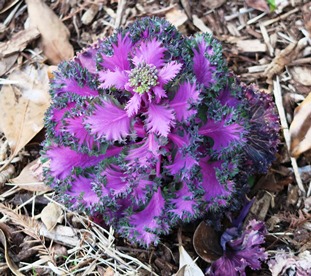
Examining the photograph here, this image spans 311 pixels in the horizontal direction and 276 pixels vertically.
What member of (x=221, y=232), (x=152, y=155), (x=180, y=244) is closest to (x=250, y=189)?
(x=221, y=232)

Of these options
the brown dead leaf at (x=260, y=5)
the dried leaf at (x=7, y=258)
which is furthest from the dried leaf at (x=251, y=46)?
the dried leaf at (x=7, y=258)

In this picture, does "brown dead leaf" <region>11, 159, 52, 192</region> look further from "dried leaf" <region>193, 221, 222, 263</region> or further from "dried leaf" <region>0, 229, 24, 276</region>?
"dried leaf" <region>193, 221, 222, 263</region>

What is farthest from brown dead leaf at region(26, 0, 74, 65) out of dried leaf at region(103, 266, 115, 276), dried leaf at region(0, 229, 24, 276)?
dried leaf at region(103, 266, 115, 276)

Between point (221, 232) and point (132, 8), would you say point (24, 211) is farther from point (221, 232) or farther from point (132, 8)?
point (132, 8)

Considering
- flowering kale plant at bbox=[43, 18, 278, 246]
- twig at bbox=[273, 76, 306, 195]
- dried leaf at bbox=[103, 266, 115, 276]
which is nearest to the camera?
flowering kale plant at bbox=[43, 18, 278, 246]

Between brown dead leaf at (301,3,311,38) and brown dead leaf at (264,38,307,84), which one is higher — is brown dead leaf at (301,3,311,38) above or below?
above

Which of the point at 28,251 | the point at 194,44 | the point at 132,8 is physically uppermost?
the point at 194,44

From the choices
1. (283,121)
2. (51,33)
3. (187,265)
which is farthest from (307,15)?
(187,265)

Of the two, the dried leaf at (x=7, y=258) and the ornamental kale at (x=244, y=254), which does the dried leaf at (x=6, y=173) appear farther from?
the ornamental kale at (x=244, y=254)

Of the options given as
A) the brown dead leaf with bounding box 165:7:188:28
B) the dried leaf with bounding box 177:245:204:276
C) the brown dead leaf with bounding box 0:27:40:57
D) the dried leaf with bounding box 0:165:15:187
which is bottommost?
the dried leaf with bounding box 177:245:204:276
